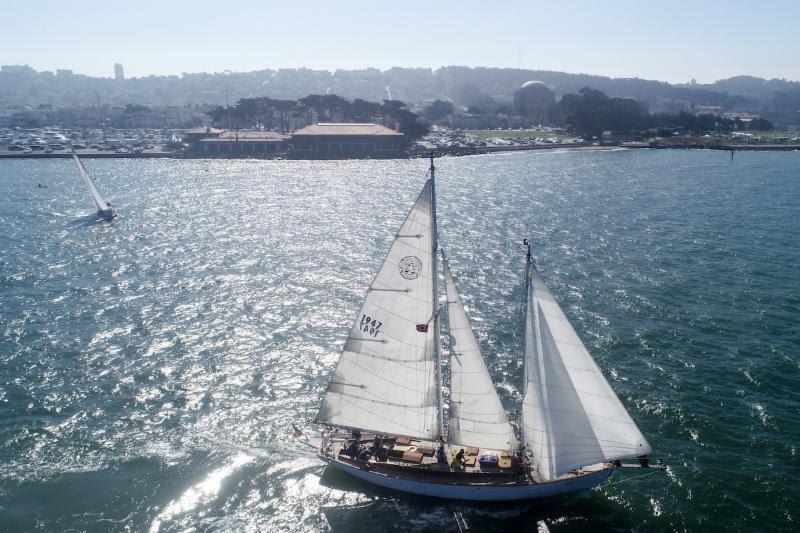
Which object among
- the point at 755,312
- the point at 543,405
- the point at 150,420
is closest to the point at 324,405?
the point at 543,405

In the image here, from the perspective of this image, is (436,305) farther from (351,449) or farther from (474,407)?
(351,449)

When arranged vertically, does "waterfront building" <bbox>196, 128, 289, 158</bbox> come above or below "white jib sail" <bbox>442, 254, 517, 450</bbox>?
above

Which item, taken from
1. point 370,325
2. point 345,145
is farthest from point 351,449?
point 345,145

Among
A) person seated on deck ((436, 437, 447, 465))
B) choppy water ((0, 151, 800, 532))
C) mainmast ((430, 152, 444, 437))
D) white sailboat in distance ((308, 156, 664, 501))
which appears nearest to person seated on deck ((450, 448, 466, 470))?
white sailboat in distance ((308, 156, 664, 501))

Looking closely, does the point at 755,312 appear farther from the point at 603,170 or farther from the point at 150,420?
the point at 603,170

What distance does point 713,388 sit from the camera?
3234 centimetres

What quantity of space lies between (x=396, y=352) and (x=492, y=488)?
640cm

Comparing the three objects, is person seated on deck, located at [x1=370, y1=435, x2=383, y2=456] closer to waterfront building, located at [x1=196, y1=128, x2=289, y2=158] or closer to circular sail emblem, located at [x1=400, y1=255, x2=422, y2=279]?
circular sail emblem, located at [x1=400, y1=255, x2=422, y2=279]

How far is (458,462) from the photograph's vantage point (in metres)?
23.3

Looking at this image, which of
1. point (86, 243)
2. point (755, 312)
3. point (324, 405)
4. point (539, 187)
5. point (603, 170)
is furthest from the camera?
point (603, 170)

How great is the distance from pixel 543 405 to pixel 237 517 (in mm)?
12798

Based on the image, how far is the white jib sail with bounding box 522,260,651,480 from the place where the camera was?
21.6 meters

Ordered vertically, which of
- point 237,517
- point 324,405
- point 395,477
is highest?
point 324,405

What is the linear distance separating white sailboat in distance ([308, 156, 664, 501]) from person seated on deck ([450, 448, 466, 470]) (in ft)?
0.15
